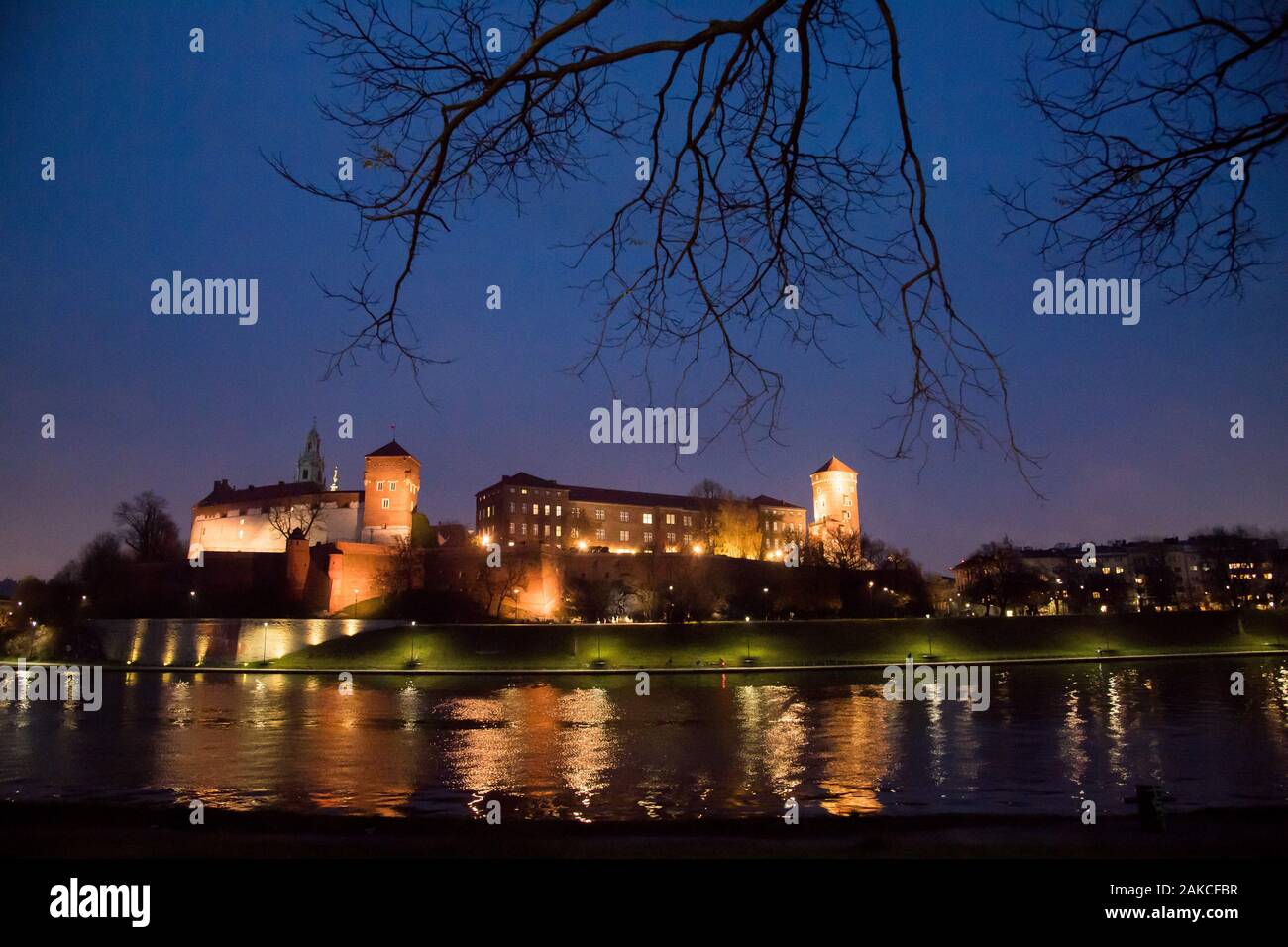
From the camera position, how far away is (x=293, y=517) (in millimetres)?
80875

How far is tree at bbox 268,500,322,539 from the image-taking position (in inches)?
3147

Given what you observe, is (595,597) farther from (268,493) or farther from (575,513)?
(268,493)

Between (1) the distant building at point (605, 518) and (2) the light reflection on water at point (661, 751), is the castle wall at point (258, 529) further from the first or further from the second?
(2) the light reflection on water at point (661, 751)

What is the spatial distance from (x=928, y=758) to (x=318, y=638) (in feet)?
160

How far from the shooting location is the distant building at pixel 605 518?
8888cm

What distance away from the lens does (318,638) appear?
56.3 meters

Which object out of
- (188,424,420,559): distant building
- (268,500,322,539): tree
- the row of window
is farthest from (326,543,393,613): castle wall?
the row of window

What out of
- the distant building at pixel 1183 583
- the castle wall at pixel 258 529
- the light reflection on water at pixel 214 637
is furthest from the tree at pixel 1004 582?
the castle wall at pixel 258 529

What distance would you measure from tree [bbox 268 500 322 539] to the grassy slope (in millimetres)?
27261

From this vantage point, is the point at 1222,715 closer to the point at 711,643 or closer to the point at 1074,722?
the point at 1074,722

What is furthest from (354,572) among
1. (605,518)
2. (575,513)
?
(605,518)
